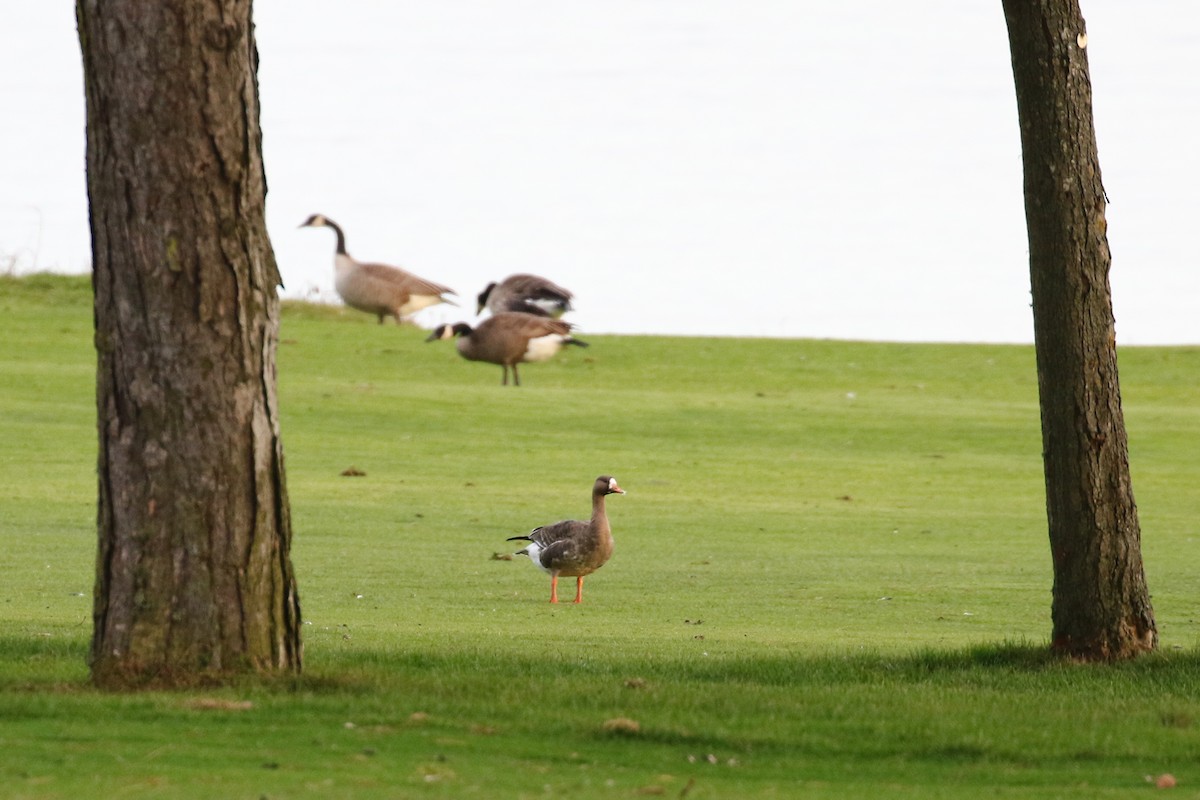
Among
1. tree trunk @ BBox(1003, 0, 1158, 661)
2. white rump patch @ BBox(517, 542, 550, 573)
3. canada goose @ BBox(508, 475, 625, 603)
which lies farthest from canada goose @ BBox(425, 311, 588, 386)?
tree trunk @ BBox(1003, 0, 1158, 661)

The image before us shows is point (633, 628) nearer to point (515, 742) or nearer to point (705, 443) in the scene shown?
point (515, 742)

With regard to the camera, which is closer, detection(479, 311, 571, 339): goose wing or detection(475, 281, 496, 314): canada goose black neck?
detection(479, 311, 571, 339): goose wing

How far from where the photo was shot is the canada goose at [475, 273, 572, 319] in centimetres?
3512

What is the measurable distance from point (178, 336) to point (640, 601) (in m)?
6.52

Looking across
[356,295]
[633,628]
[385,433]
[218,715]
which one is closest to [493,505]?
[385,433]

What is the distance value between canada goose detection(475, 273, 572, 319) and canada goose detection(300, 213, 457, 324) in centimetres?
126

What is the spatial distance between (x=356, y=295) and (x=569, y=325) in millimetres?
6829

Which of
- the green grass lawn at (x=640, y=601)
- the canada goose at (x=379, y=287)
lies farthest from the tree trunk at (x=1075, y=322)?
the canada goose at (x=379, y=287)

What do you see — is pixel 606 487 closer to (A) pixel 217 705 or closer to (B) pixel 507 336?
(A) pixel 217 705

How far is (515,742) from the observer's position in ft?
21.3

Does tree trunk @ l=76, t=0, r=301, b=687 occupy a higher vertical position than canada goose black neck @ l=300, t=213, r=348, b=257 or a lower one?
lower

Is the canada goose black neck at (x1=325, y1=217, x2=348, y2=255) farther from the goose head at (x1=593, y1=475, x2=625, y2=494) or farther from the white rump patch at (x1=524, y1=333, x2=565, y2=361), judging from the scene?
the goose head at (x1=593, y1=475, x2=625, y2=494)

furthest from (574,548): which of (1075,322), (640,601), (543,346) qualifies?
(543,346)

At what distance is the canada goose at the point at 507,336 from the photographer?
101ft
